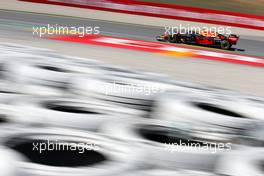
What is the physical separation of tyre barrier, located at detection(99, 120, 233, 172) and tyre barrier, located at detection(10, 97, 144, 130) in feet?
0.57

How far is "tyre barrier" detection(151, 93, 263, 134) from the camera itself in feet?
13.4

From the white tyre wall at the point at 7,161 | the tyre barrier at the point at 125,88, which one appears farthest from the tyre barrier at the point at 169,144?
the white tyre wall at the point at 7,161

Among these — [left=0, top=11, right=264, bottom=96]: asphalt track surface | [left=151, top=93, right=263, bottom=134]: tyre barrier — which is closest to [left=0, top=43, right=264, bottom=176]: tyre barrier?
[left=151, top=93, right=263, bottom=134]: tyre barrier

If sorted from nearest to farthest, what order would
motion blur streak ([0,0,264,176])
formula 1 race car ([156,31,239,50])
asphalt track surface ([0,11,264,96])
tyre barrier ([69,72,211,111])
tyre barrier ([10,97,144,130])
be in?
motion blur streak ([0,0,264,176]) < tyre barrier ([10,97,144,130]) < tyre barrier ([69,72,211,111]) < asphalt track surface ([0,11,264,96]) < formula 1 race car ([156,31,239,50])

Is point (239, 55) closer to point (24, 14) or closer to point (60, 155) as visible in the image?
point (24, 14)

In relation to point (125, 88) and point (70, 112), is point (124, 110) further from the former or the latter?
point (125, 88)

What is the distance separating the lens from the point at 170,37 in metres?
9.93

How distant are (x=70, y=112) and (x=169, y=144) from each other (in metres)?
0.93

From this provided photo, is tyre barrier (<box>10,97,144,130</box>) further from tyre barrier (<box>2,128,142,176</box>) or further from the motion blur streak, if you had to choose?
tyre barrier (<box>2,128,142,176</box>)

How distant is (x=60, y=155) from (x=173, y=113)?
4.62 feet

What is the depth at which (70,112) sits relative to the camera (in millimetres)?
3898

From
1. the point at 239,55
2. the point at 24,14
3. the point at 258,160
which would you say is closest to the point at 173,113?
the point at 258,160

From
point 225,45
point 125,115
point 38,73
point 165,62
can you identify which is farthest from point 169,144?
point 225,45

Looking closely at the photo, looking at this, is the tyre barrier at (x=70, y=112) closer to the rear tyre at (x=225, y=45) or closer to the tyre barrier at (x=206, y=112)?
the tyre barrier at (x=206, y=112)
